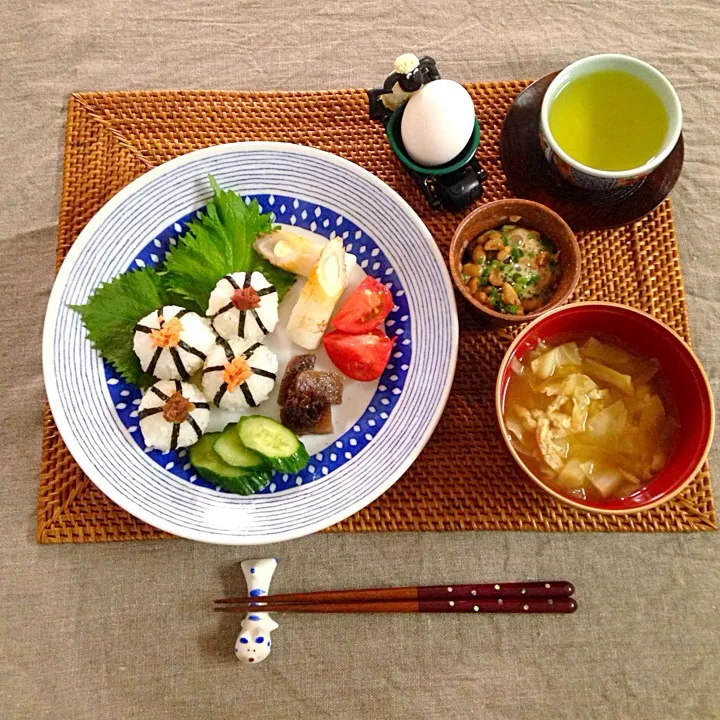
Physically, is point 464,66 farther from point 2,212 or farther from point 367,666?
point 367,666

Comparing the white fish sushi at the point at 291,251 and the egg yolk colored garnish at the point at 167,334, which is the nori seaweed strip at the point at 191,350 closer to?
the egg yolk colored garnish at the point at 167,334

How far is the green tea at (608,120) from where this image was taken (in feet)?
4.60

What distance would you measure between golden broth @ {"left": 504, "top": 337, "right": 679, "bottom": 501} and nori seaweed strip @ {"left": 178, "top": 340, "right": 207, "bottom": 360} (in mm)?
720

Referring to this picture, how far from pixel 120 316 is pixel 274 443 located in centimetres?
49

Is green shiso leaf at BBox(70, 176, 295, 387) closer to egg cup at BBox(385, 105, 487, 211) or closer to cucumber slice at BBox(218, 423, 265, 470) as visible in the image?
cucumber slice at BBox(218, 423, 265, 470)

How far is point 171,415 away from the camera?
1.37m

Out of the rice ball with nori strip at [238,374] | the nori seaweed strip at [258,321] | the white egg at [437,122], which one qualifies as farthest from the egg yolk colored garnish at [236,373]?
the white egg at [437,122]

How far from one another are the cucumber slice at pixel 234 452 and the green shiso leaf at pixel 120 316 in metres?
0.24

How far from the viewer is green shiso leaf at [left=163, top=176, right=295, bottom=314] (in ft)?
4.92

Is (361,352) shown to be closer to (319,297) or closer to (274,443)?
(319,297)

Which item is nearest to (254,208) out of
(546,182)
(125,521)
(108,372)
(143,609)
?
(108,372)

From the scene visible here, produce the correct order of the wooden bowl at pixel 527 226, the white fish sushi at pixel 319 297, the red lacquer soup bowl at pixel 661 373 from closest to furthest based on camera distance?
the red lacquer soup bowl at pixel 661 373 < the wooden bowl at pixel 527 226 < the white fish sushi at pixel 319 297

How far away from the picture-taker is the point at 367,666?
4.72ft

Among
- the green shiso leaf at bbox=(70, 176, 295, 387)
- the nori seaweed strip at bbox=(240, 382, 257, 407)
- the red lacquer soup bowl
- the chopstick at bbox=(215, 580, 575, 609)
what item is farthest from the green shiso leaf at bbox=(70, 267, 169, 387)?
the red lacquer soup bowl
